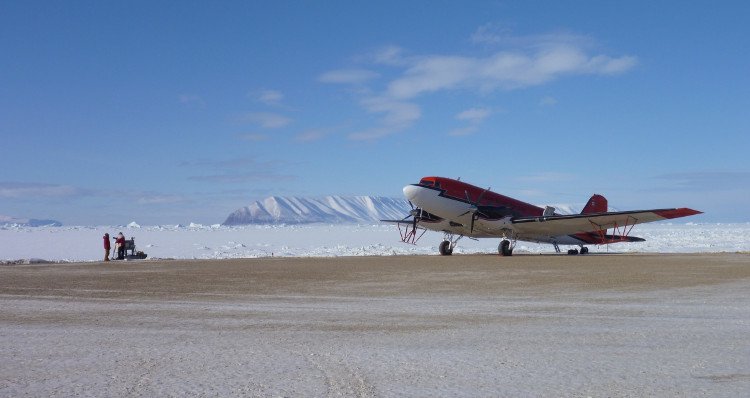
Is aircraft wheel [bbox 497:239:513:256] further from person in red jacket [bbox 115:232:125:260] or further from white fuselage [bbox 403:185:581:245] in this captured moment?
person in red jacket [bbox 115:232:125:260]

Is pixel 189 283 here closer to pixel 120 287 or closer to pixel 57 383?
pixel 120 287

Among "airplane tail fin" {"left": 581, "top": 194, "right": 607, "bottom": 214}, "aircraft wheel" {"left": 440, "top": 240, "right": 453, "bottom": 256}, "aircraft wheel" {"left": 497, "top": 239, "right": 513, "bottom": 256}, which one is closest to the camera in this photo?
"aircraft wheel" {"left": 497, "top": 239, "right": 513, "bottom": 256}

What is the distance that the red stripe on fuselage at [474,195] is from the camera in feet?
120

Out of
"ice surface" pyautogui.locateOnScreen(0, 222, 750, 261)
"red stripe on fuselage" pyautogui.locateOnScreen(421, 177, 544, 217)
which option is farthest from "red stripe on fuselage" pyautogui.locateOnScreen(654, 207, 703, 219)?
"ice surface" pyautogui.locateOnScreen(0, 222, 750, 261)

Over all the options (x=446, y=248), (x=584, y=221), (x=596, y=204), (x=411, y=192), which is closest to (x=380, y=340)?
(x=411, y=192)

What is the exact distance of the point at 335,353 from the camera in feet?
26.4

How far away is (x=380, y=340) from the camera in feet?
29.7

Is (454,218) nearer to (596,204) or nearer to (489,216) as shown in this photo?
(489,216)

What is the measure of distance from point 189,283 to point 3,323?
28.7 ft

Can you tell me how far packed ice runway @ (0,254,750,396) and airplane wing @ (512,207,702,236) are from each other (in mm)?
16996

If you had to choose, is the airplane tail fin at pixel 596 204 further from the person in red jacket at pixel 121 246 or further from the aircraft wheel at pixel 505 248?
the person in red jacket at pixel 121 246

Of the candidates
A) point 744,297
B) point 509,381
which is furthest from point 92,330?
point 744,297

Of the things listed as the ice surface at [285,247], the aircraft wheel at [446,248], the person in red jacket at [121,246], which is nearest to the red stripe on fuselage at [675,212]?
the aircraft wheel at [446,248]

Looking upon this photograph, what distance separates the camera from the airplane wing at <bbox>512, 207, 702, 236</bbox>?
34250 millimetres
